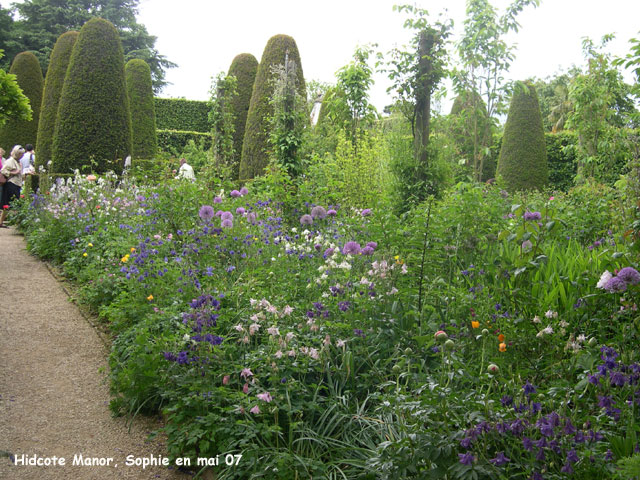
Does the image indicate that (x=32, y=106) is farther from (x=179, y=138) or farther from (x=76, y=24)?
(x=76, y=24)

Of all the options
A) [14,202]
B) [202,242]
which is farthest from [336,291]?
[14,202]

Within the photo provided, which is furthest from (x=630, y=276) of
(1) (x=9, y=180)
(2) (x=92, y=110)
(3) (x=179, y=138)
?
(3) (x=179, y=138)

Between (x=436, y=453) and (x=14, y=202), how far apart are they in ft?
34.9

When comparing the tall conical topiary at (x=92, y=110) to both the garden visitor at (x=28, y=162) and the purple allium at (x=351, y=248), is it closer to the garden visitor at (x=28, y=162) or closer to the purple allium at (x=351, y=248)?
the garden visitor at (x=28, y=162)

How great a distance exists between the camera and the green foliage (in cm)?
645

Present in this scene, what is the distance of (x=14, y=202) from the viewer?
9953mm

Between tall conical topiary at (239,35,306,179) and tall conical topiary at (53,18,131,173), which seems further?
tall conical topiary at (239,35,306,179)

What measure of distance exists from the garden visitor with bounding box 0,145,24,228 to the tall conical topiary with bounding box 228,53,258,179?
16.6 ft

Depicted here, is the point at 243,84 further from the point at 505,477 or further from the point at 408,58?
the point at 505,477

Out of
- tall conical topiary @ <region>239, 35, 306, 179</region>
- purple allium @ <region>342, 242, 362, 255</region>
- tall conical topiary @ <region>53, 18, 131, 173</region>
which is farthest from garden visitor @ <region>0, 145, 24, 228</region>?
purple allium @ <region>342, 242, 362, 255</region>

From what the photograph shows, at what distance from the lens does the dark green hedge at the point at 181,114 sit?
19594mm

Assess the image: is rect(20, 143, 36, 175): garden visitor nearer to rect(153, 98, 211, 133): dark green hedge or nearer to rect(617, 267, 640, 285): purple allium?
rect(153, 98, 211, 133): dark green hedge

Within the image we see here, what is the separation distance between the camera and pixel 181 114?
1988cm

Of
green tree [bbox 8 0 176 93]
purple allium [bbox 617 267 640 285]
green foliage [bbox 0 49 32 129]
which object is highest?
green tree [bbox 8 0 176 93]
